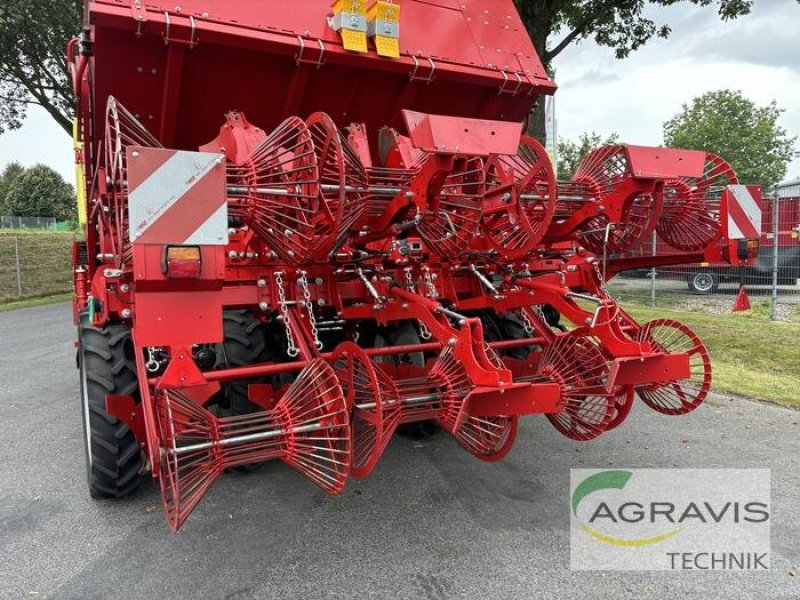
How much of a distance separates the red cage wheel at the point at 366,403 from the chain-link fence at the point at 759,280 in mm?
A: 5732

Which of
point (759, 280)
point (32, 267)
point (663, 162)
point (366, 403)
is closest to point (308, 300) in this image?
point (366, 403)

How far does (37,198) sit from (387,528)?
57066mm

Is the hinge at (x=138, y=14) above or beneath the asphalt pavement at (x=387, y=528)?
above

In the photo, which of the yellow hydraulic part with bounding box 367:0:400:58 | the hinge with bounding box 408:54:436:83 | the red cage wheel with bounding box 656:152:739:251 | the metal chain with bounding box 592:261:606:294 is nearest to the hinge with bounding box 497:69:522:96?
the hinge with bounding box 408:54:436:83

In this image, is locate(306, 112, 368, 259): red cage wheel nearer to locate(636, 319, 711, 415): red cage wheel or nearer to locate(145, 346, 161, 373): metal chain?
locate(145, 346, 161, 373): metal chain

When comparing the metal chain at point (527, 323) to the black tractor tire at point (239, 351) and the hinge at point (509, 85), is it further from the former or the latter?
the black tractor tire at point (239, 351)

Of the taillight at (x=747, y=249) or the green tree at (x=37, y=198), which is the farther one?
the green tree at (x=37, y=198)

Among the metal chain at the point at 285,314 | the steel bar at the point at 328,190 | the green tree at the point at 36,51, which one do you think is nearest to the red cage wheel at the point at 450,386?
the metal chain at the point at 285,314

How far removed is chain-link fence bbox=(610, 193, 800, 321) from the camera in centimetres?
895

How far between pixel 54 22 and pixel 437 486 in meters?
14.4

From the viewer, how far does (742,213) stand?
148 inches

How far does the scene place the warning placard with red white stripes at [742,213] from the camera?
3715 millimetres

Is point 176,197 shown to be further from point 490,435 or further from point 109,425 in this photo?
point 490,435

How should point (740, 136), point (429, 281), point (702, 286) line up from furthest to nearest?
point (740, 136) < point (702, 286) < point (429, 281)
